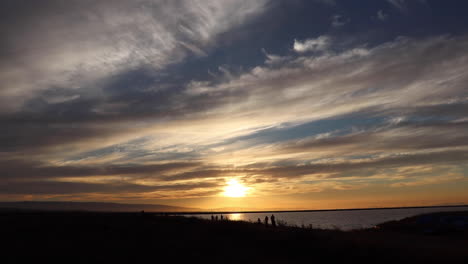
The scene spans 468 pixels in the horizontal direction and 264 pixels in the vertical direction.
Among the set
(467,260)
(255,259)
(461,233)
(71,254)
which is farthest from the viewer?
(461,233)

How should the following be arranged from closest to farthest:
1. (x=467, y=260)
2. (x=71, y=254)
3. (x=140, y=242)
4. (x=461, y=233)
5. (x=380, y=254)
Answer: (x=467, y=260) < (x=380, y=254) < (x=71, y=254) < (x=140, y=242) < (x=461, y=233)

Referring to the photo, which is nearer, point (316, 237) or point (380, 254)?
point (380, 254)

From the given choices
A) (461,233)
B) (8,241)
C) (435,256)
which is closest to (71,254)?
(8,241)

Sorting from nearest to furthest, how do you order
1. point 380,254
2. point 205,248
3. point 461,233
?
point 380,254 < point 205,248 < point 461,233

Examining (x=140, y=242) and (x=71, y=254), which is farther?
(x=140, y=242)

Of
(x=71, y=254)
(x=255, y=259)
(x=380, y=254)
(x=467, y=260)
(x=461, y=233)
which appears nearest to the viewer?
(x=467, y=260)

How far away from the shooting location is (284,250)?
21.9 meters

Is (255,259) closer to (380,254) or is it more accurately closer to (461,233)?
A: (380,254)

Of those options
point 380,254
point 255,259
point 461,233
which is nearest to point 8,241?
point 255,259

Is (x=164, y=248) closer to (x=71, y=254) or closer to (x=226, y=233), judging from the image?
(x=71, y=254)

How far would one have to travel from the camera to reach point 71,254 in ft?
68.9

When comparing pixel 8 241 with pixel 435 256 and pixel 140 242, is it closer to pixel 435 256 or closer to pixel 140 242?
pixel 140 242

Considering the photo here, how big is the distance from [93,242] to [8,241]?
277 inches

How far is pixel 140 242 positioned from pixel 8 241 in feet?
34.4
